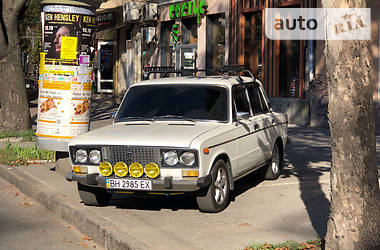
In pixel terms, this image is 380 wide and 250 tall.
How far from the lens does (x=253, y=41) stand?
2269 cm

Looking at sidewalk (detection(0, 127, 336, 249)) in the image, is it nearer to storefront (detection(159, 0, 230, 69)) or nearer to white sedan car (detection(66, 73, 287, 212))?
white sedan car (detection(66, 73, 287, 212))

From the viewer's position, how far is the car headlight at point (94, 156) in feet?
24.5

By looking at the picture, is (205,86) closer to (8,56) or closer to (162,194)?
(162,194)

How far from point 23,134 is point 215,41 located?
12089 mm

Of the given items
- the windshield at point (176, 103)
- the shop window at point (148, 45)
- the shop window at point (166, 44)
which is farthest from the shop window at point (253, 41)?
the windshield at point (176, 103)

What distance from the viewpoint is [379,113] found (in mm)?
16984

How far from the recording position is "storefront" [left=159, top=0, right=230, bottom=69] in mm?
24781

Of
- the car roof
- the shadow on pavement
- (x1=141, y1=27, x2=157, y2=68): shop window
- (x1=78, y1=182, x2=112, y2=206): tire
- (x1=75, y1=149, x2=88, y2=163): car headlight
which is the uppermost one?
(x1=141, y1=27, x2=157, y2=68): shop window

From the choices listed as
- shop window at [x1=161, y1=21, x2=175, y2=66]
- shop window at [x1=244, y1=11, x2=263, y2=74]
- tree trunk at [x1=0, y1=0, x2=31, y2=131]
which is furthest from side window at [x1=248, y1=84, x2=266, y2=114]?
shop window at [x1=161, y1=21, x2=175, y2=66]

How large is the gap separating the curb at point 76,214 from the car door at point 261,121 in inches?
106

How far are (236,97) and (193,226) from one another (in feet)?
7.76

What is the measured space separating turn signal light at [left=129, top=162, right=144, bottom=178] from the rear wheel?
2975mm

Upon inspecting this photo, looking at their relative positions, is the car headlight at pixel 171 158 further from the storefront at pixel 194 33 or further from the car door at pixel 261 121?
the storefront at pixel 194 33

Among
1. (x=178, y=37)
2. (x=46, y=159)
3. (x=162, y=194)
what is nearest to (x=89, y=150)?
(x=162, y=194)
